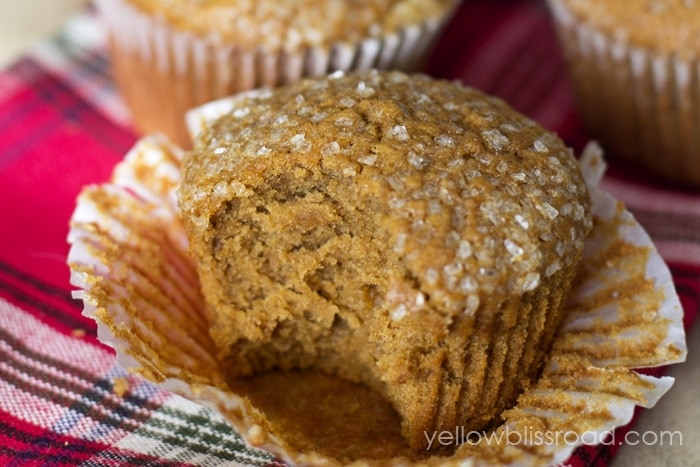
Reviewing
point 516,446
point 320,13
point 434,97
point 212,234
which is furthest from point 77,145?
point 516,446

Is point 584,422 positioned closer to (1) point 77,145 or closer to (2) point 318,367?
(2) point 318,367

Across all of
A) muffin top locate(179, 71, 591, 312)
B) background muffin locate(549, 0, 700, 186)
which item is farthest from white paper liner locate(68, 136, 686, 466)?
background muffin locate(549, 0, 700, 186)

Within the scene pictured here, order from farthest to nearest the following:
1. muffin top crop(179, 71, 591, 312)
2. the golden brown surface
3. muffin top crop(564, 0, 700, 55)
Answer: muffin top crop(564, 0, 700, 55) < the golden brown surface < muffin top crop(179, 71, 591, 312)

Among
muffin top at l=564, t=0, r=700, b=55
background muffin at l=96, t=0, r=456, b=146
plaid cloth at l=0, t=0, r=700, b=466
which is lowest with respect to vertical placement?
plaid cloth at l=0, t=0, r=700, b=466

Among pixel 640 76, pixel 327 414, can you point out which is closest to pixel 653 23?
pixel 640 76

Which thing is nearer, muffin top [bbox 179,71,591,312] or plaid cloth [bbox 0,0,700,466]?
muffin top [bbox 179,71,591,312]

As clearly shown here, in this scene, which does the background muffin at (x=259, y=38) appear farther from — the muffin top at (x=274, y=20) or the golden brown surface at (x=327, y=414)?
the golden brown surface at (x=327, y=414)

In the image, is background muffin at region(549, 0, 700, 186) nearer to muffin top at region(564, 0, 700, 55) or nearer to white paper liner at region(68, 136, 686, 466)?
muffin top at region(564, 0, 700, 55)

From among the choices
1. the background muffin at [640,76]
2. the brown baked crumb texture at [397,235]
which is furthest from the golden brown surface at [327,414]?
the background muffin at [640,76]
